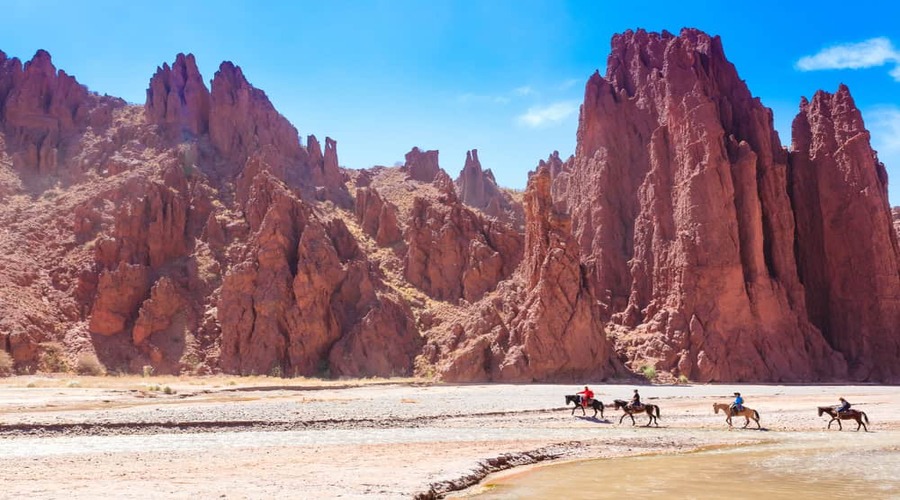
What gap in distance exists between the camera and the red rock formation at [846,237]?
197ft

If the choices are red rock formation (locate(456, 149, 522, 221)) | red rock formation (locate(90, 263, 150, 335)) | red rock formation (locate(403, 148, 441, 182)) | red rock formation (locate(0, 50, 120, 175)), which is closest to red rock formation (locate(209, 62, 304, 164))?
red rock formation (locate(0, 50, 120, 175))

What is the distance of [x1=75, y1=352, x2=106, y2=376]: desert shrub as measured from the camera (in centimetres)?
5519

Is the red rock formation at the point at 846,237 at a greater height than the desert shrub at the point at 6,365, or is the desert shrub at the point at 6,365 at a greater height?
the red rock formation at the point at 846,237

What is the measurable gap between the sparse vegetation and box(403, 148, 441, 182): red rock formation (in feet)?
147

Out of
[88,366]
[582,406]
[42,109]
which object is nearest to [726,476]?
[582,406]

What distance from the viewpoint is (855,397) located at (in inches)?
1677

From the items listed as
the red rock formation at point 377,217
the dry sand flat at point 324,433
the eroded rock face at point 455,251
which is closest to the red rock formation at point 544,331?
the dry sand flat at point 324,433

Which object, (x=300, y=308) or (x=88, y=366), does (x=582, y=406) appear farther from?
(x=88, y=366)

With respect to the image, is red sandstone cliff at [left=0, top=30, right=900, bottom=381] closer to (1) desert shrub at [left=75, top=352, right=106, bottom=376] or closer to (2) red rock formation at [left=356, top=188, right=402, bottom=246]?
(2) red rock formation at [left=356, top=188, right=402, bottom=246]

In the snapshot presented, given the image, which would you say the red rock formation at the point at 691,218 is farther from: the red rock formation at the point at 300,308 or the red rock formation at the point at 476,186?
A: the red rock formation at the point at 476,186

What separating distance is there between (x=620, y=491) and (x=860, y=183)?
57171mm

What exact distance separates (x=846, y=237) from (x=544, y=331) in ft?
93.7

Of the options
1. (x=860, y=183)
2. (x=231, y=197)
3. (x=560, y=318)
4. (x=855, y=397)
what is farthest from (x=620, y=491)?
(x=231, y=197)

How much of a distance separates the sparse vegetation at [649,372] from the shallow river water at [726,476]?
3032 centimetres
